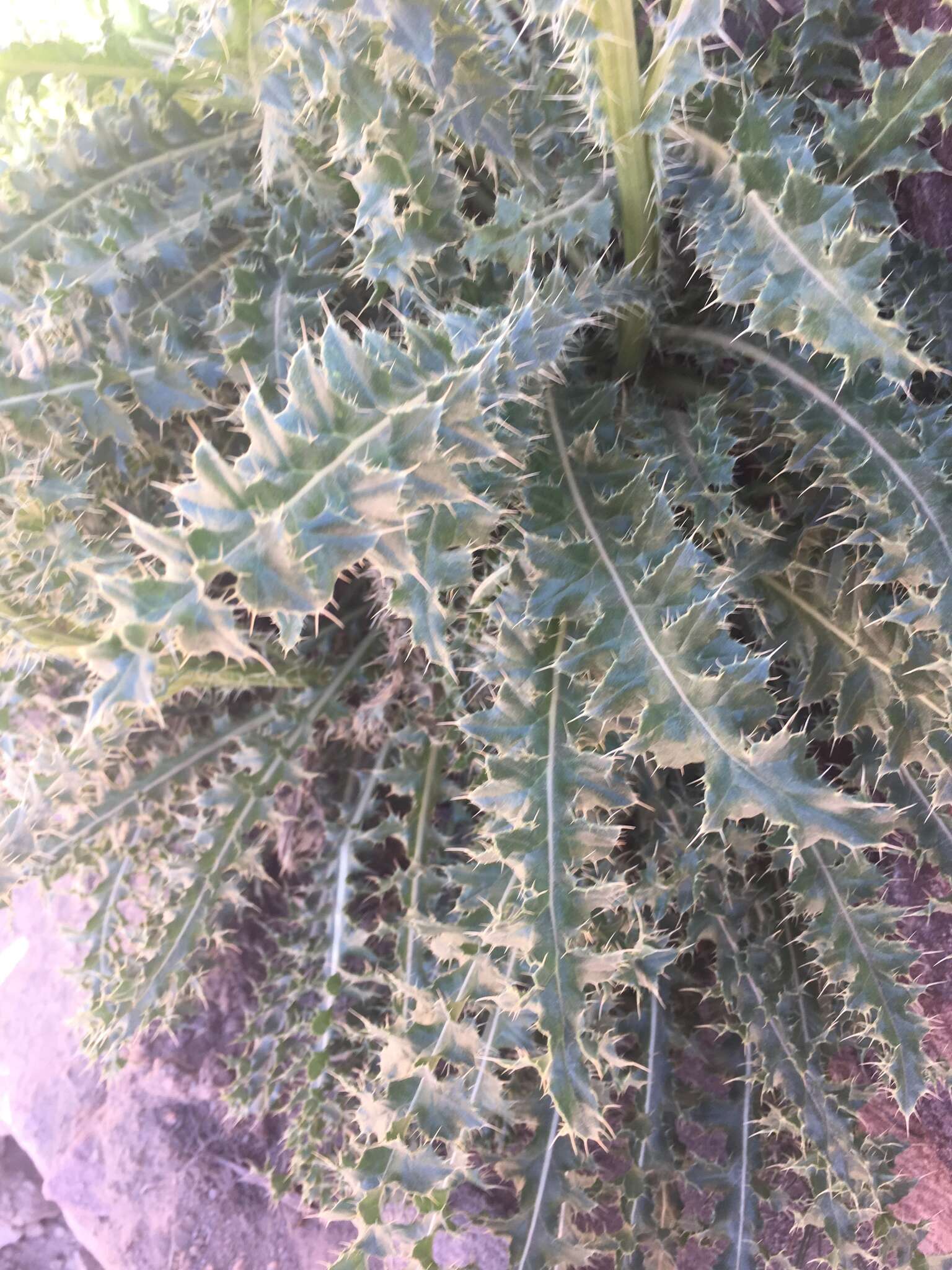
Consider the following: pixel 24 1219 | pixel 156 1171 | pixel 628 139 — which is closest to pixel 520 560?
pixel 628 139

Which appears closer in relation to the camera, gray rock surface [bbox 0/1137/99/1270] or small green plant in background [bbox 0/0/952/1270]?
small green plant in background [bbox 0/0/952/1270]

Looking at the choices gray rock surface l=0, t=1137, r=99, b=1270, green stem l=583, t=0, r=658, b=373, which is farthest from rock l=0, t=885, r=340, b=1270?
green stem l=583, t=0, r=658, b=373

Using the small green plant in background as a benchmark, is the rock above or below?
below

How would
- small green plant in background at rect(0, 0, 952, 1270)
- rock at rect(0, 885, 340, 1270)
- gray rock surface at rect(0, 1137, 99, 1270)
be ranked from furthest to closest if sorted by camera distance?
gray rock surface at rect(0, 1137, 99, 1270) < rock at rect(0, 885, 340, 1270) < small green plant in background at rect(0, 0, 952, 1270)

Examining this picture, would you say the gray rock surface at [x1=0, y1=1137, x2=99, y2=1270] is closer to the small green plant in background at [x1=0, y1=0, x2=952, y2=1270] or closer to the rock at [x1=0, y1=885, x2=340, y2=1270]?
the rock at [x1=0, y1=885, x2=340, y2=1270]

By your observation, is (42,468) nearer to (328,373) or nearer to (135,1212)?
(328,373)

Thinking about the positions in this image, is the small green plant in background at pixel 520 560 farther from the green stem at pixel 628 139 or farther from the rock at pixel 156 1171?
the rock at pixel 156 1171

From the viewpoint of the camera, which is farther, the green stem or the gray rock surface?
the gray rock surface

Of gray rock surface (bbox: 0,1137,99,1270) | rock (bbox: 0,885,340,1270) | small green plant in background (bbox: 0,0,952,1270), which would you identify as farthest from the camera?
gray rock surface (bbox: 0,1137,99,1270)

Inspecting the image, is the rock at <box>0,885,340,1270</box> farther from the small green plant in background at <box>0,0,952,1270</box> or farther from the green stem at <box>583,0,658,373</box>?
the green stem at <box>583,0,658,373</box>
